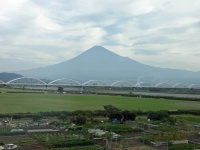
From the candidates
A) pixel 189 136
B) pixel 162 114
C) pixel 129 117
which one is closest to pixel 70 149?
pixel 189 136

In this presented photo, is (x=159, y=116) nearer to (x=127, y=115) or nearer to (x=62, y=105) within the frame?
(x=127, y=115)

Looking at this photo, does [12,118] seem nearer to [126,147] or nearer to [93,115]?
[93,115]

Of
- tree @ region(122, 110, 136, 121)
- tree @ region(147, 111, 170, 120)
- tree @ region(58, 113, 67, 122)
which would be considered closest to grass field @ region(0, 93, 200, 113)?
tree @ region(58, 113, 67, 122)

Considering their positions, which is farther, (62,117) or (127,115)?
(127,115)

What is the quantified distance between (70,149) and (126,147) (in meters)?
2.10

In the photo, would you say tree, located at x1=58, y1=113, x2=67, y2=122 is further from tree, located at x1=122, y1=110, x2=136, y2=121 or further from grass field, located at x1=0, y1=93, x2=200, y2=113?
tree, located at x1=122, y1=110, x2=136, y2=121

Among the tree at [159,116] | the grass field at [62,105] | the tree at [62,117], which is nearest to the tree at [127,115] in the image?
the tree at [159,116]

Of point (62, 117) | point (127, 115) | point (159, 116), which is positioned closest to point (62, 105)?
point (62, 117)

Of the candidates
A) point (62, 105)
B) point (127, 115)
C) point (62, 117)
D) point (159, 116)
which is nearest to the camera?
point (62, 117)

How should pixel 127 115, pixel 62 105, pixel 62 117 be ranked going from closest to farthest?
1. pixel 62 117
2. pixel 127 115
3. pixel 62 105

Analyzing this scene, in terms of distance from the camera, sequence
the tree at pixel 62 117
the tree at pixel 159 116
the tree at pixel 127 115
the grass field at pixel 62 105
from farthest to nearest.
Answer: the grass field at pixel 62 105 → the tree at pixel 159 116 → the tree at pixel 127 115 → the tree at pixel 62 117

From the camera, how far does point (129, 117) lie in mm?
13719

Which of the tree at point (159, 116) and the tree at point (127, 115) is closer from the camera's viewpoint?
the tree at point (127, 115)

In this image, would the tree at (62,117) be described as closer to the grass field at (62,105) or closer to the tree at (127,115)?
the grass field at (62,105)
